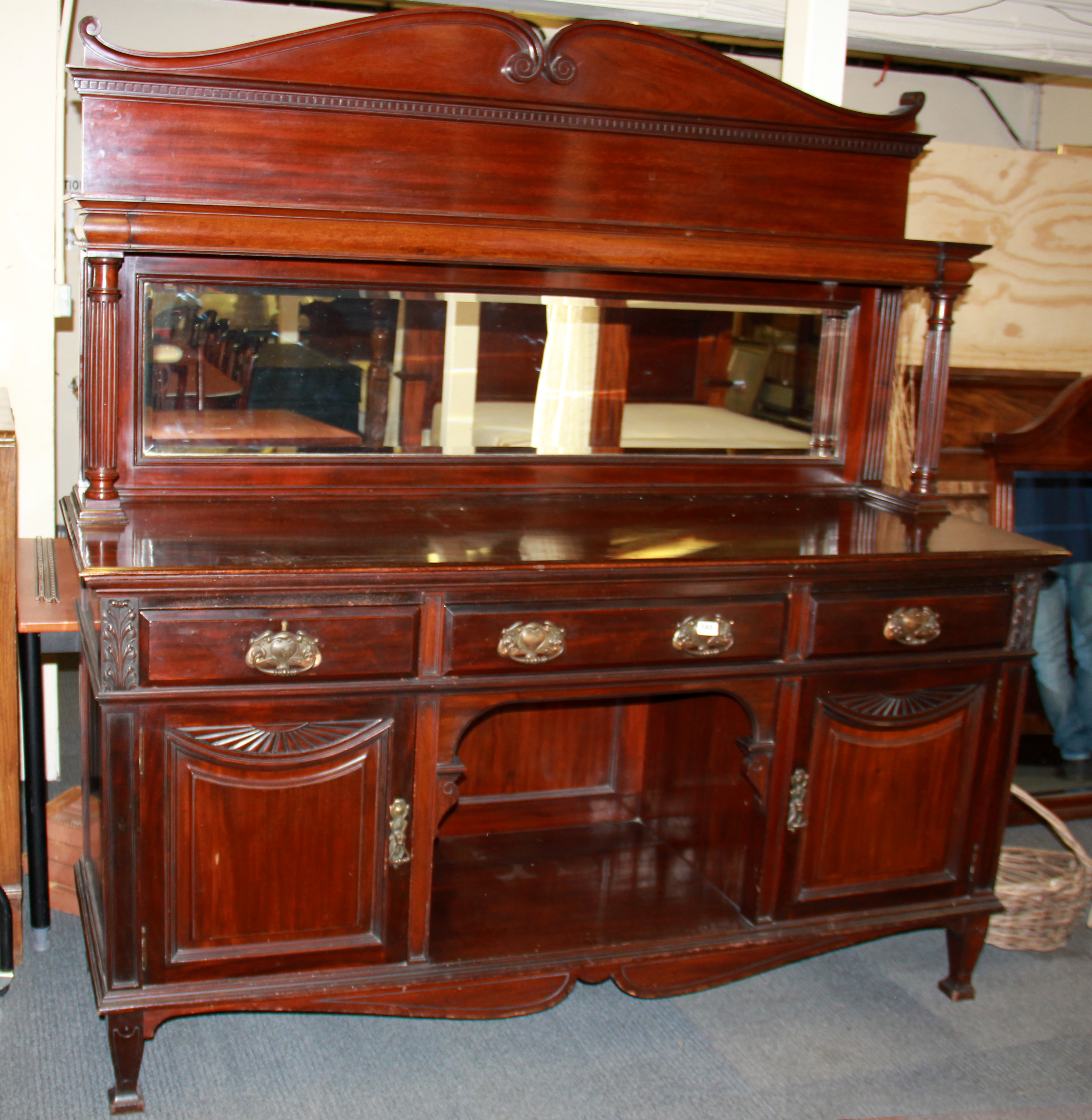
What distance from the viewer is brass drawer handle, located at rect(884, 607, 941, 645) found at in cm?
241

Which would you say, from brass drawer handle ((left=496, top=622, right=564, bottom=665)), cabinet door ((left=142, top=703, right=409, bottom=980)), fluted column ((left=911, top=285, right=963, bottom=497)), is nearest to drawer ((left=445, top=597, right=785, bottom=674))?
brass drawer handle ((left=496, top=622, right=564, bottom=665))

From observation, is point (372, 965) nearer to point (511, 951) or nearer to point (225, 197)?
point (511, 951)

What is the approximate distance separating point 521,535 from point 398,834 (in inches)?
23.7

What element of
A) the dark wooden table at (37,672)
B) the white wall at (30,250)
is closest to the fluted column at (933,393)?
the dark wooden table at (37,672)

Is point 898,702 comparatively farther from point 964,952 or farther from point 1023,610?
point 964,952

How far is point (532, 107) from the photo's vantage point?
2482mm

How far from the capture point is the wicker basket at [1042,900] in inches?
111

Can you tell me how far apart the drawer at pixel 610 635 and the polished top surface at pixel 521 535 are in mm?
99

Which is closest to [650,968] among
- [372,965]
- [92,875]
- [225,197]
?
[372,965]

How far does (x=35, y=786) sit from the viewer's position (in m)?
2.49

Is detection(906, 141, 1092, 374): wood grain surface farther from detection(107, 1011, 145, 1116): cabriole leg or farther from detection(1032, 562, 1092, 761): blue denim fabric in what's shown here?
detection(107, 1011, 145, 1116): cabriole leg

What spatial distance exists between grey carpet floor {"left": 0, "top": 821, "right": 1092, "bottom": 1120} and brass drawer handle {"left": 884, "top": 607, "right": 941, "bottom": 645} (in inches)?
33.6

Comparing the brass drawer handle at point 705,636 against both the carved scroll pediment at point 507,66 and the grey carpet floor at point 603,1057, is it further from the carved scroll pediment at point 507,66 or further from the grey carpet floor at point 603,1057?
the carved scroll pediment at point 507,66

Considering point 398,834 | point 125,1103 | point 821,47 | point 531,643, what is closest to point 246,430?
point 531,643
